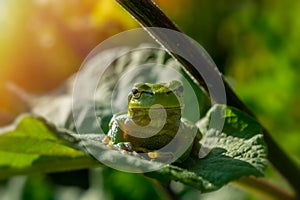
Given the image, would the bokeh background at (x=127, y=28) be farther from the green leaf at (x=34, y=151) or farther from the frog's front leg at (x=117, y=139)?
the frog's front leg at (x=117, y=139)

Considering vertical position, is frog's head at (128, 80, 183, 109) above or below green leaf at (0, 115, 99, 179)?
above

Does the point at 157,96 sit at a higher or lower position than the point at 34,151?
higher

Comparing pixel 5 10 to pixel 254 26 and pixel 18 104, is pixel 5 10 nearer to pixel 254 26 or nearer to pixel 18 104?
pixel 18 104

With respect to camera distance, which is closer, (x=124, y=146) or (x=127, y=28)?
(x=124, y=146)

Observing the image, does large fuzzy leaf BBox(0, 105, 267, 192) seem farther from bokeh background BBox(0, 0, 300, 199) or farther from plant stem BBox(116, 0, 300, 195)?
bokeh background BBox(0, 0, 300, 199)

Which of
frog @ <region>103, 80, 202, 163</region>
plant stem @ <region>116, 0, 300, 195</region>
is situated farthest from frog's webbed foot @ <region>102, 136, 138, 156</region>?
plant stem @ <region>116, 0, 300, 195</region>

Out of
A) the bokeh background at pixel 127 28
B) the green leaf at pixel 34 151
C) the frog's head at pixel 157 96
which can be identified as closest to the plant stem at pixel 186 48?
the frog's head at pixel 157 96

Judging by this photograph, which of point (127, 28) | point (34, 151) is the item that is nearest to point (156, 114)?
point (34, 151)

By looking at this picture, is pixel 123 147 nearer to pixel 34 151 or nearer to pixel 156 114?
pixel 156 114
